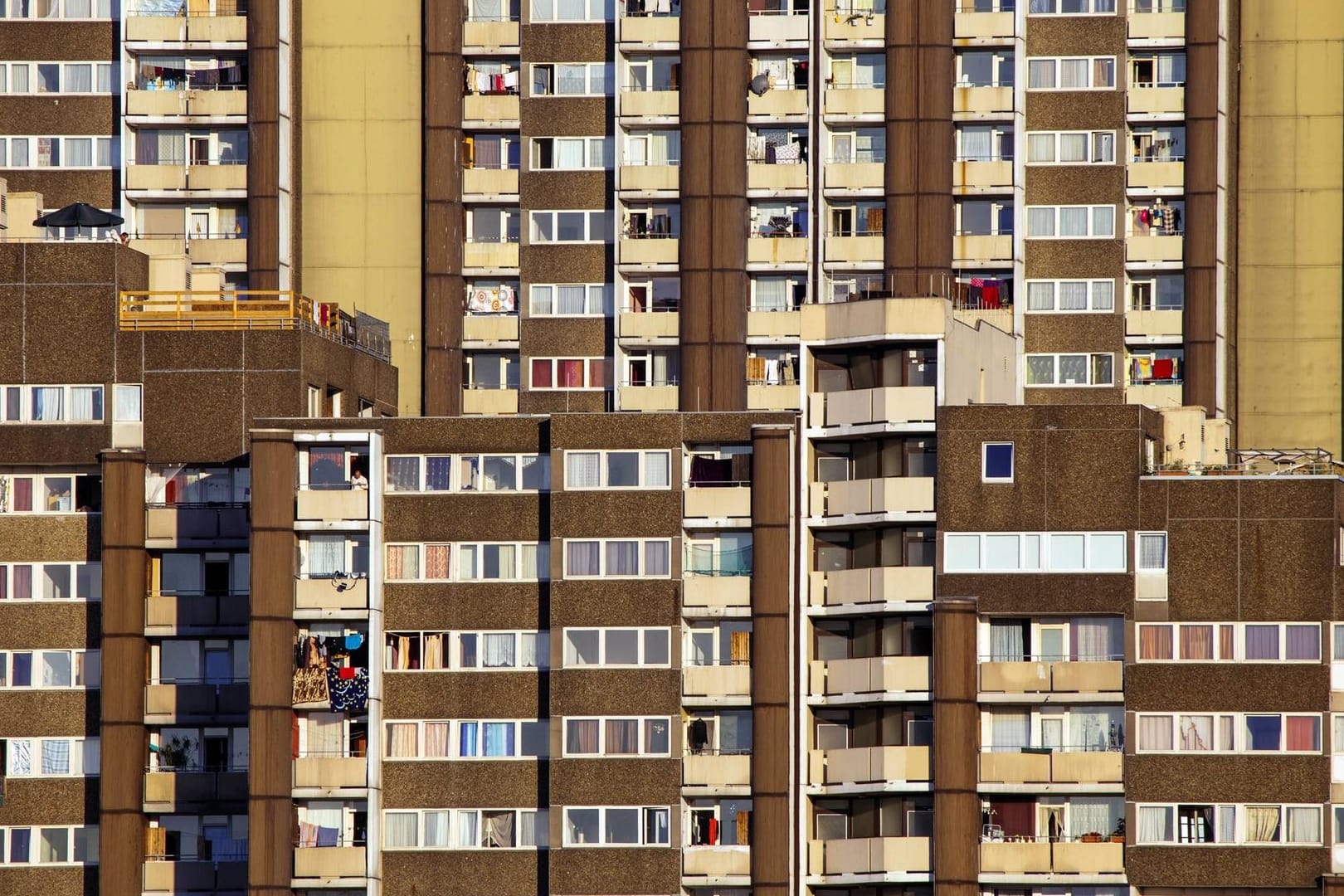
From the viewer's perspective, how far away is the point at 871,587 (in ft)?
375

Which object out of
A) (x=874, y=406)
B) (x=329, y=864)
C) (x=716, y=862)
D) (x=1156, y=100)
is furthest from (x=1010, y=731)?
(x=1156, y=100)

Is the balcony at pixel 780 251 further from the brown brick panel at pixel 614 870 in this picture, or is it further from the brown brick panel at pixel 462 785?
the brown brick panel at pixel 614 870

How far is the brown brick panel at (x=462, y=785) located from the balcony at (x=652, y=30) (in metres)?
42.8

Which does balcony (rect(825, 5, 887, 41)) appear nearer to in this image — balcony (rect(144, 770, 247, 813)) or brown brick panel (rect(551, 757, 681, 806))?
brown brick panel (rect(551, 757, 681, 806))

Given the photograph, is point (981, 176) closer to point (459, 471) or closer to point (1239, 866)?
point (459, 471)

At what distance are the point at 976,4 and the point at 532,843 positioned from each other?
160 feet

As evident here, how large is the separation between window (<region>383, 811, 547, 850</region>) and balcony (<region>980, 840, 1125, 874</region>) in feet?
49.2

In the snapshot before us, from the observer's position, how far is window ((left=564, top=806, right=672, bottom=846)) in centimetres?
11306

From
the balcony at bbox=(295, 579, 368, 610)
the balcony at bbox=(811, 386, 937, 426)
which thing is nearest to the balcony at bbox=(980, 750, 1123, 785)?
the balcony at bbox=(811, 386, 937, 426)

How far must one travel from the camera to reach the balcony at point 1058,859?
11131 centimetres

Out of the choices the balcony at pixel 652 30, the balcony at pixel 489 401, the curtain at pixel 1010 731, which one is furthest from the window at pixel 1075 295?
the curtain at pixel 1010 731

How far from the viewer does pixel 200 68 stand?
14925cm

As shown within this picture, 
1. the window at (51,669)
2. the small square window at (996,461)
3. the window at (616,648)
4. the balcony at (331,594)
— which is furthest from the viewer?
the window at (51,669)

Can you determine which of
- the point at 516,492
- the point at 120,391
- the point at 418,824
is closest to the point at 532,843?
the point at 418,824
